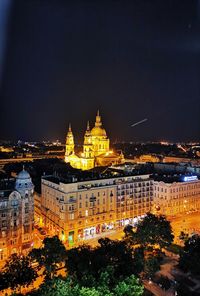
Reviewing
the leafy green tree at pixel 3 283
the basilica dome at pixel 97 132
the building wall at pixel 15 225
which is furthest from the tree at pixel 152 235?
the basilica dome at pixel 97 132

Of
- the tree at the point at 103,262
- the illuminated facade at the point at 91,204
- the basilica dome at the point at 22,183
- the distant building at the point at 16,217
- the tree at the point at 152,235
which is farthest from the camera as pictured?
the illuminated facade at the point at 91,204

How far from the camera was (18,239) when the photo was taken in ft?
178

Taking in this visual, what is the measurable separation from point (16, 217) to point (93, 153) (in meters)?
60.5

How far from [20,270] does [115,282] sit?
12.6 m

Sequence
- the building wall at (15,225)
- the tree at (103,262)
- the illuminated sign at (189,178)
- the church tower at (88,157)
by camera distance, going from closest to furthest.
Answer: the tree at (103,262) < the building wall at (15,225) < the illuminated sign at (189,178) < the church tower at (88,157)

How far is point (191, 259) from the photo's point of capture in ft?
149

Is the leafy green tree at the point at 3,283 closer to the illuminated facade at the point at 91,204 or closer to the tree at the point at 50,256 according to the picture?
the tree at the point at 50,256

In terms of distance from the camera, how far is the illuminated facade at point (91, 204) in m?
61.1

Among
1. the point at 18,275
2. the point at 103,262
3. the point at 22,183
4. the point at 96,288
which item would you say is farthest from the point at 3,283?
the point at 22,183

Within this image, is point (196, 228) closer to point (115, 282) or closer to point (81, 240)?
point (81, 240)

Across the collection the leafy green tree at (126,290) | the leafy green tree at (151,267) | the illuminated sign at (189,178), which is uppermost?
the illuminated sign at (189,178)

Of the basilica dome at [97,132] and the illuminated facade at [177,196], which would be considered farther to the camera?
the basilica dome at [97,132]

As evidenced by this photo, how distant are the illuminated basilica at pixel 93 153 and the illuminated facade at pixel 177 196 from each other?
32.6 metres

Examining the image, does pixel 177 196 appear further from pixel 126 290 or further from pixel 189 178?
pixel 126 290
